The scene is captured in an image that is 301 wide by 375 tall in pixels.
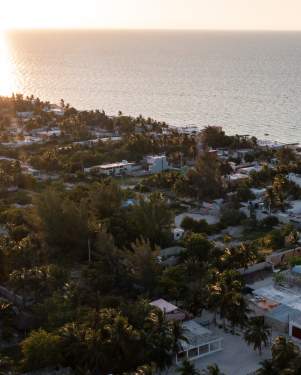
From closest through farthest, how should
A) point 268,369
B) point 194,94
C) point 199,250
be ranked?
1. point 268,369
2. point 199,250
3. point 194,94

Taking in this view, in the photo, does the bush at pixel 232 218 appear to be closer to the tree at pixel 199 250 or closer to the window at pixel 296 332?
the tree at pixel 199 250

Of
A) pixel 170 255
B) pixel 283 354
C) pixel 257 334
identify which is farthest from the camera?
pixel 170 255

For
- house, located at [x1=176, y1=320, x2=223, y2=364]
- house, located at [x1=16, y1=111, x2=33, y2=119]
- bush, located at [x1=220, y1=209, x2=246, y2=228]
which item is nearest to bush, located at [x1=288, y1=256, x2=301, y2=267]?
bush, located at [x1=220, y1=209, x2=246, y2=228]

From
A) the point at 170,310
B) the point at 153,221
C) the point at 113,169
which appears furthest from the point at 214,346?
the point at 113,169

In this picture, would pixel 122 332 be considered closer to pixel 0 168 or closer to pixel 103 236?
pixel 103 236

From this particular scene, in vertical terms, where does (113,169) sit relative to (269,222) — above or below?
below

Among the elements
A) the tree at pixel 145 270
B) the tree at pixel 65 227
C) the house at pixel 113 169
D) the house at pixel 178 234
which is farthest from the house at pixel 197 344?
the house at pixel 113 169

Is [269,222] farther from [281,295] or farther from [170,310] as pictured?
[170,310]

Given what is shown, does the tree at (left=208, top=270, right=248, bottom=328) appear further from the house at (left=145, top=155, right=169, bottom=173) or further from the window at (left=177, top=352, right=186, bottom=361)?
the house at (left=145, top=155, right=169, bottom=173)
